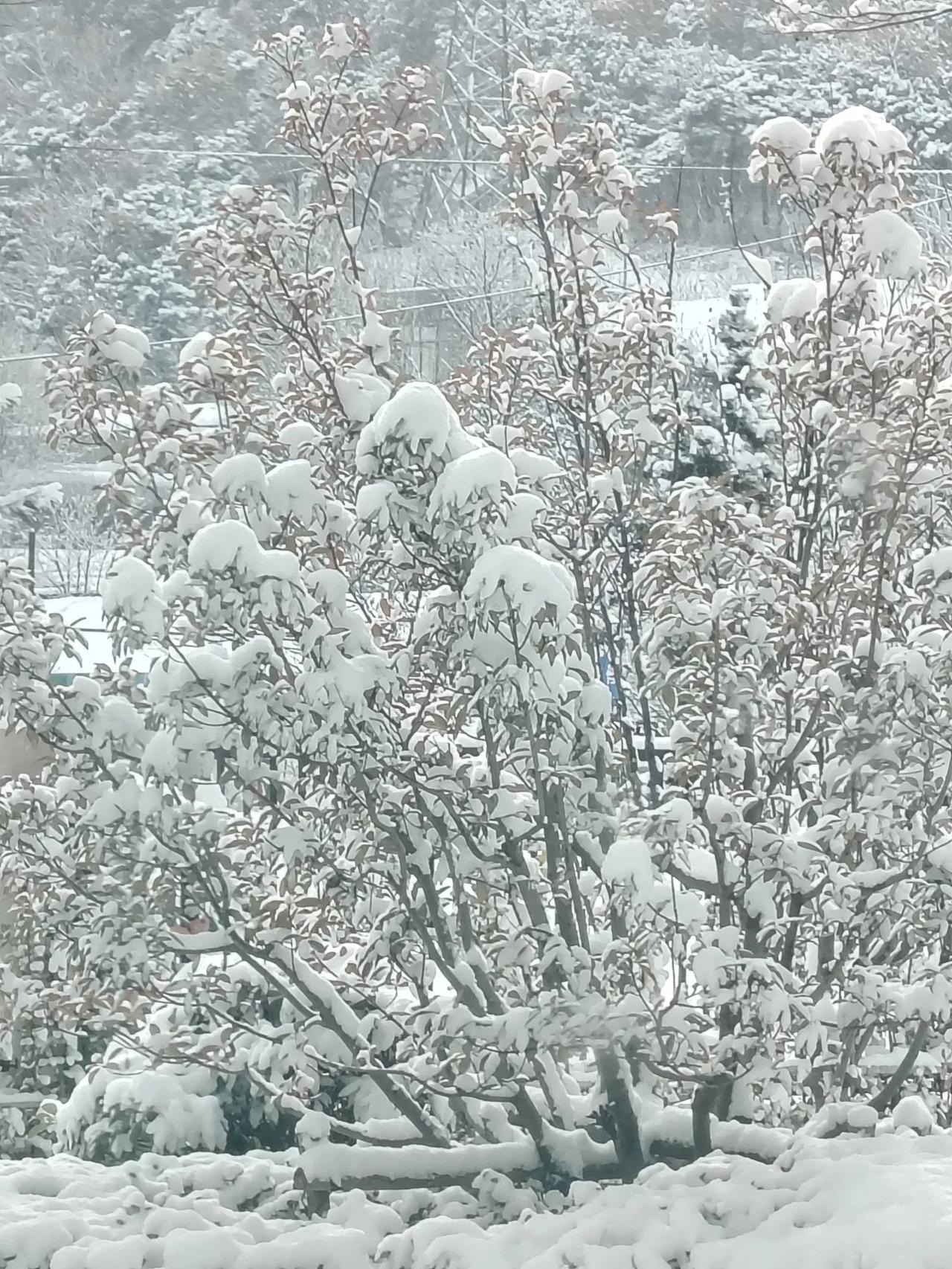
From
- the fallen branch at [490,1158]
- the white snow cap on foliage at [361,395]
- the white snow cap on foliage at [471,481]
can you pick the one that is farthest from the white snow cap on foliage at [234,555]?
the fallen branch at [490,1158]

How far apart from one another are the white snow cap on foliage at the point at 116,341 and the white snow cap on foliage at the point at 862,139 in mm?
1280

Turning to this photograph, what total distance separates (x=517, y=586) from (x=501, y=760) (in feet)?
1.74

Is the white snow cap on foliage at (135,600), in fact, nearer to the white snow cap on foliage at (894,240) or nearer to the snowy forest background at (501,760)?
the snowy forest background at (501,760)

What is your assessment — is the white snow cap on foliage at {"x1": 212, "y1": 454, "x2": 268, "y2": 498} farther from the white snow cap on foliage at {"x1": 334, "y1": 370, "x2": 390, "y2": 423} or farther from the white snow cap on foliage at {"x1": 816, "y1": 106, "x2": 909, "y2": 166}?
the white snow cap on foliage at {"x1": 816, "y1": 106, "x2": 909, "y2": 166}

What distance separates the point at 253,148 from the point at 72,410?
420 inches

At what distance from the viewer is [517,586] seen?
205cm

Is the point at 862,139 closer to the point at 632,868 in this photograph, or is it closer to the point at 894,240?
the point at 894,240

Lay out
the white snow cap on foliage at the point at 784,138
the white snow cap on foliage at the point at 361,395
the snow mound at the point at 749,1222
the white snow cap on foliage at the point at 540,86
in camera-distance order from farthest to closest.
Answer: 1. the white snow cap on foliage at the point at 540,86
2. the white snow cap on foliage at the point at 784,138
3. the white snow cap on foliage at the point at 361,395
4. the snow mound at the point at 749,1222

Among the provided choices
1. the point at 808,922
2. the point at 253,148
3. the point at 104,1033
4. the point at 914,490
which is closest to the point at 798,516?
the point at 914,490

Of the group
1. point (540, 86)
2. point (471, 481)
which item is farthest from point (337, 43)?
point (471, 481)

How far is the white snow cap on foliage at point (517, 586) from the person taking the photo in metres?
2.04

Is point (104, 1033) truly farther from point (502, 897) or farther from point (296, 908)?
point (502, 897)

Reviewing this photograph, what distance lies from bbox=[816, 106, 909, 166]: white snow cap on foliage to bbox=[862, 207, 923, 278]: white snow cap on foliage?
105 mm

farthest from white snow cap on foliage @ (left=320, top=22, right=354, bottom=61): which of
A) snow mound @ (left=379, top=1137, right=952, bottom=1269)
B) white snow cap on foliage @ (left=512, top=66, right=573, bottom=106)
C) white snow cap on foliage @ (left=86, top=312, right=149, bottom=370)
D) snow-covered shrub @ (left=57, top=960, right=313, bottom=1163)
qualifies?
snow mound @ (left=379, top=1137, right=952, bottom=1269)
